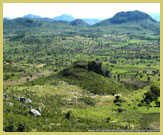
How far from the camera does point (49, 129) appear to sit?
167 feet

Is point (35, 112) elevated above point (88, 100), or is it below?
below

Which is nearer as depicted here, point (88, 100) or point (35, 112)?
point (35, 112)

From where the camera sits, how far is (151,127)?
63219 millimetres

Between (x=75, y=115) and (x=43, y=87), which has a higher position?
(x=43, y=87)

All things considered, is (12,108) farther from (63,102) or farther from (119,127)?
(119,127)

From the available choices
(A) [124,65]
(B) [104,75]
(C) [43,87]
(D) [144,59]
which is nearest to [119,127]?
(C) [43,87]

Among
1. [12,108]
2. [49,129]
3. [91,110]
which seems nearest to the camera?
[49,129]

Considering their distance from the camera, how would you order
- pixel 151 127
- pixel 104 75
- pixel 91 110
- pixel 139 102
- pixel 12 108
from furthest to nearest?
pixel 104 75 < pixel 139 102 < pixel 91 110 < pixel 151 127 < pixel 12 108

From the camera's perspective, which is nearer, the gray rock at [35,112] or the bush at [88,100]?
the gray rock at [35,112]

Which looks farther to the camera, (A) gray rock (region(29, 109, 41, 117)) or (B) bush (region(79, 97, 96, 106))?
(B) bush (region(79, 97, 96, 106))

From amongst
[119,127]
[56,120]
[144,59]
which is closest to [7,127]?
A: [56,120]

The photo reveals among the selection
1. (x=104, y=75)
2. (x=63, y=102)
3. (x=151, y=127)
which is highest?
(x=104, y=75)

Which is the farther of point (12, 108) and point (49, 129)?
point (12, 108)

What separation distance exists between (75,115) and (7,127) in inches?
862
